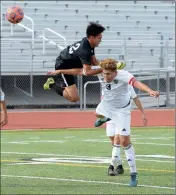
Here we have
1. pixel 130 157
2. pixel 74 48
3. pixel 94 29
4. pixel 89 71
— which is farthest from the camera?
pixel 130 157

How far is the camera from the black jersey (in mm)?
10898

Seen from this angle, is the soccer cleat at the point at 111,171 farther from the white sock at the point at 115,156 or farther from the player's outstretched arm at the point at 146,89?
the player's outstretched arm at the point at 146,89

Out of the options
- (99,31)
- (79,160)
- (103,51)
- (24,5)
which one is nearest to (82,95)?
(103,51)

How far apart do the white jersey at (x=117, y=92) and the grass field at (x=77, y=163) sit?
124 centimetres

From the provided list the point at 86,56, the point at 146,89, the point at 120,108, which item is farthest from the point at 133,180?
the point at 146,89

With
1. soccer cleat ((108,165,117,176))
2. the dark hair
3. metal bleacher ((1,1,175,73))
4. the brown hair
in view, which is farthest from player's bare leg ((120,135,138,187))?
metal bleacher ((1,1,175,73))

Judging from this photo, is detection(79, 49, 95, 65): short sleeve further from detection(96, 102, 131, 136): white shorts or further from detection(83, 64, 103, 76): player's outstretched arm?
detection(96, 102, 131, 136): white shorts

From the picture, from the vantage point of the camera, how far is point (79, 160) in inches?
580

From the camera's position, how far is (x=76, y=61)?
11430mm

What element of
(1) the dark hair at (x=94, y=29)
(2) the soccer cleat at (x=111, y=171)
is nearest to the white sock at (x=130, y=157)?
(2) the soccer cleat at (x=111, y=171)

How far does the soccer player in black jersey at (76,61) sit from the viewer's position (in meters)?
10.8

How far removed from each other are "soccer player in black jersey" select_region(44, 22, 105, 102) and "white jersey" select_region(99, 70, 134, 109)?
34 cm

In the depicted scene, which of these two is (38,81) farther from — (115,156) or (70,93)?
(70,93)

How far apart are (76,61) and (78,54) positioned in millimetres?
447
